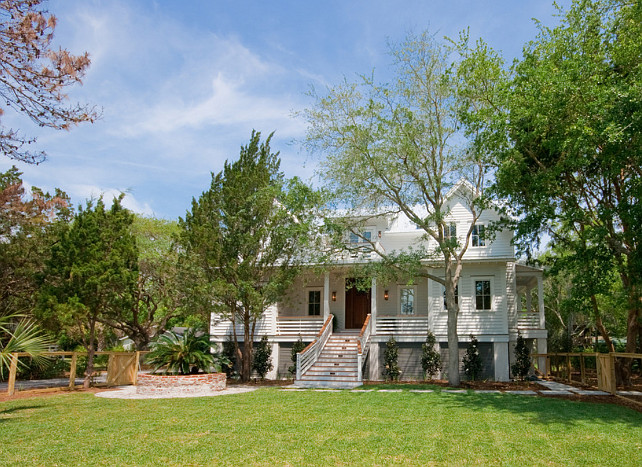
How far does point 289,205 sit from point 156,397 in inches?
294

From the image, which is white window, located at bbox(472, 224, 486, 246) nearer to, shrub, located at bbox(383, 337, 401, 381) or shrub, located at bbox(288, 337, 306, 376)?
shrub, located at bbox(383, 337, 401, 381)

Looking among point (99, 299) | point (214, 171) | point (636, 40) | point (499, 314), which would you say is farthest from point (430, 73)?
point (99, 299)

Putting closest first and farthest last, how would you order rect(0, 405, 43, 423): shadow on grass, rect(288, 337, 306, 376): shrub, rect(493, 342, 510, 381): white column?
rect(0, 405, 43, 423): shadow on grass → rect(493, 342, 510, 381): white column → rect(288, 337, 306, 376): shrub

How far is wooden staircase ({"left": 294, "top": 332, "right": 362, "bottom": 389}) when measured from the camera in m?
16.9

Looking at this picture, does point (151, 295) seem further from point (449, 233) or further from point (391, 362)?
point (449, 233)

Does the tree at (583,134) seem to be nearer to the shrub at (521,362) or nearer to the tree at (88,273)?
the shrub at (521,362)

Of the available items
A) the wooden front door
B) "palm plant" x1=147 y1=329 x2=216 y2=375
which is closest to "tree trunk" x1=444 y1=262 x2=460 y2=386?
the wooden front door

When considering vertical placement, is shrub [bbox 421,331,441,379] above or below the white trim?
below

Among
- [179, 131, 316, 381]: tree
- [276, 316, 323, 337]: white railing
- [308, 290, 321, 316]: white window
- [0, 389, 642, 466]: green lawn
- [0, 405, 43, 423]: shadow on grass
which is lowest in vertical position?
[0, 405, 43, 423]: shadow on grass

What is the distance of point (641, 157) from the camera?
11617 millimetres

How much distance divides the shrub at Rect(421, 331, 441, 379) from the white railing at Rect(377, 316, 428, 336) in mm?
668

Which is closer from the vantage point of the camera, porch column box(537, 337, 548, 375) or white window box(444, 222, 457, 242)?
white window box(444, 222, 457, 242)

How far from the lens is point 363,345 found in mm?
19266

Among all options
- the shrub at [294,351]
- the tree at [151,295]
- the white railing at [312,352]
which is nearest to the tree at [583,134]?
the white railing at [312,352]
